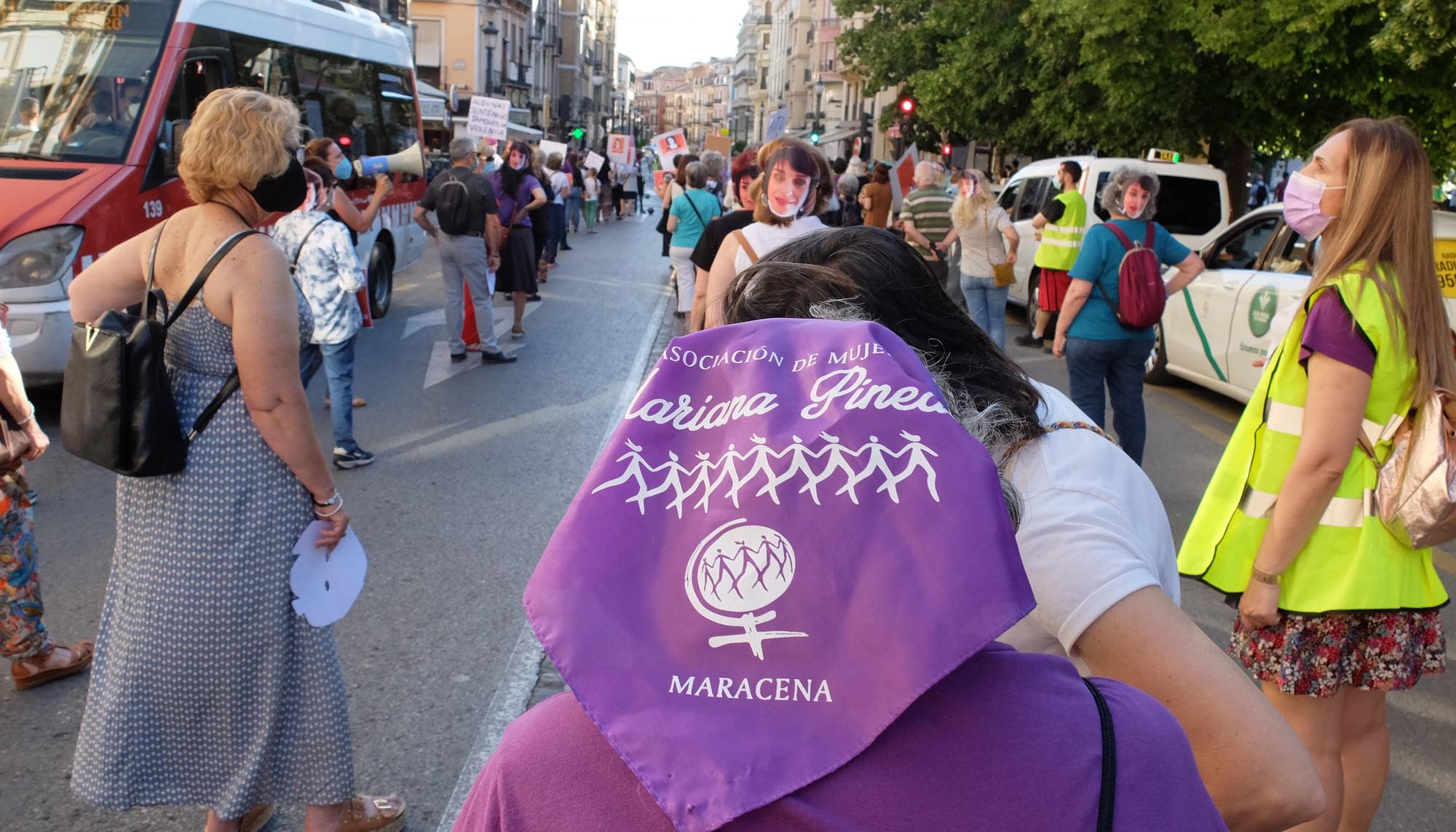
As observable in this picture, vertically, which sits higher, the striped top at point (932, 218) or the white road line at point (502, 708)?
the striped top at point (932, 218)

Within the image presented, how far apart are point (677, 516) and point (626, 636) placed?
0.32 ft

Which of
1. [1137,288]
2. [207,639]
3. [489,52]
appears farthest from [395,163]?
[489,52]

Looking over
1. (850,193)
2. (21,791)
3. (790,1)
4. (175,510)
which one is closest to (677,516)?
(175,510)

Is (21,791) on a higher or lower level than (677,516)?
lower

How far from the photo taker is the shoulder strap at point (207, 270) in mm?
2637

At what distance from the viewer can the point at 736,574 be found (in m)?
0.86

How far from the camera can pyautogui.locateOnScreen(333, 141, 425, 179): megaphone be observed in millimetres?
11609

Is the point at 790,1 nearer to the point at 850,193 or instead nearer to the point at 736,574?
the point at 850,193

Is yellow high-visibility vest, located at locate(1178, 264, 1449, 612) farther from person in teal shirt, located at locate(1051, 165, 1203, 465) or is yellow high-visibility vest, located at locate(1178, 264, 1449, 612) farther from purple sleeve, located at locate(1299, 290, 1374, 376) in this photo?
person in teal shirt, located at locate(1051, 165, 1203, 465)

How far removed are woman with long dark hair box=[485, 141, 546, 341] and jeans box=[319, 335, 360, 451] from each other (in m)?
4.10

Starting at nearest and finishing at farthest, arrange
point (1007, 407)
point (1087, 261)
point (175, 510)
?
point (1007, 407) < point (175, 510) < point (1087, 261)

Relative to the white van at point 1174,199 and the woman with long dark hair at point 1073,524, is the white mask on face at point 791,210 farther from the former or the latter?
the white van at point 1174,199

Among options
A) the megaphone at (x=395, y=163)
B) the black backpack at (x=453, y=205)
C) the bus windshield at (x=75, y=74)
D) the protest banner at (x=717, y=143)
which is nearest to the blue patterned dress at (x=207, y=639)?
the bus windshield at (x=75, y=74)

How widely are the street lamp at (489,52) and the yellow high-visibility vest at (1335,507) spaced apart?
58.1m
